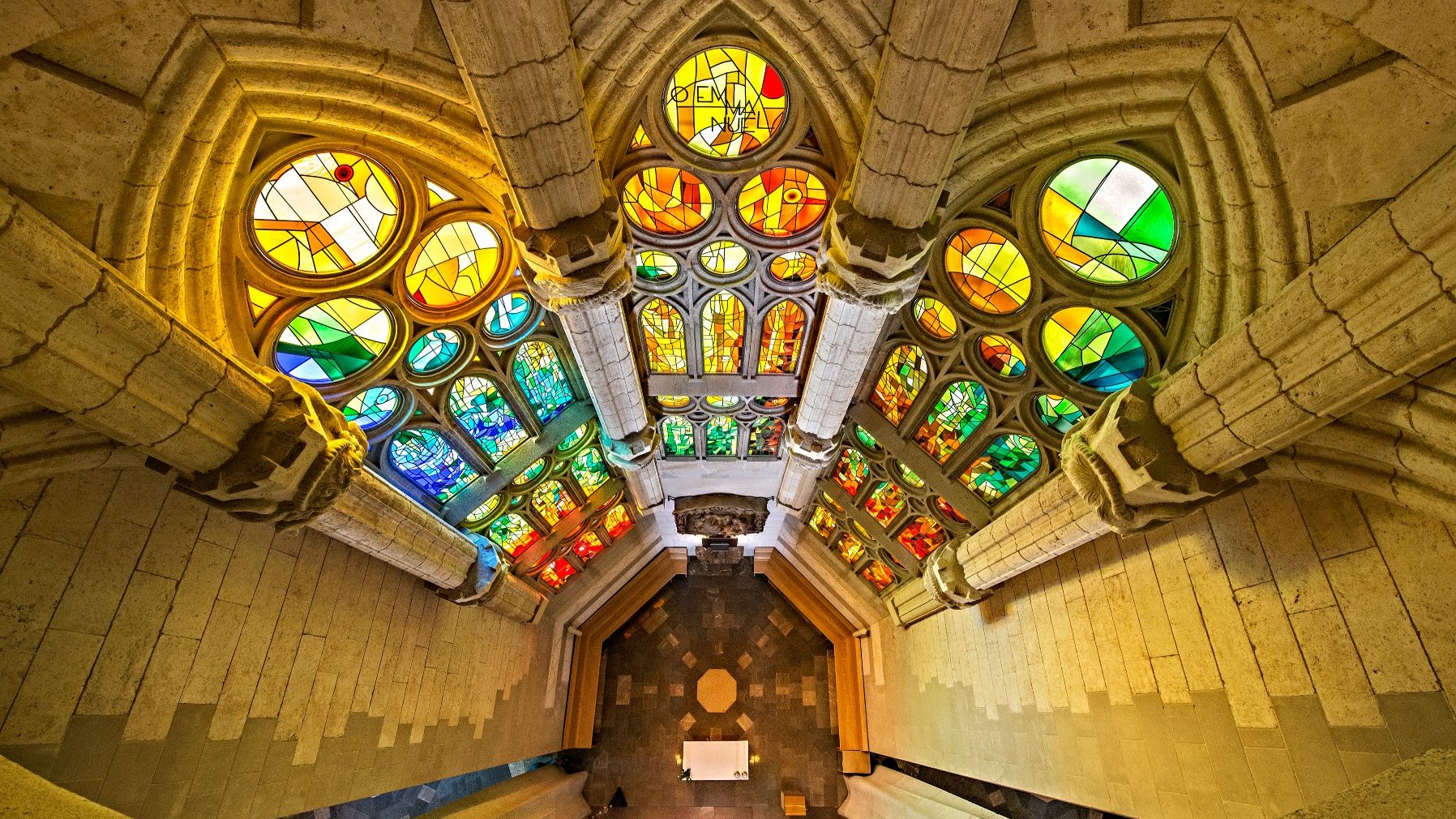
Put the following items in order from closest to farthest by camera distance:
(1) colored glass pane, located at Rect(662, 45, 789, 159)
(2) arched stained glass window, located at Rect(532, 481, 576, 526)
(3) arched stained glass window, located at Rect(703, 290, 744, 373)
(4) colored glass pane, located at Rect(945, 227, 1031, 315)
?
(1) colored glass pane, located at Rect(662, 45, 789, 159) < (4) colored glass pane, located at Rect(945, 227, 1031, 315) < (3) arched stained glass window, located at Rect(703, 290, 744, 373) < (2) arched stained glass window, located at Rect(532, 481, 576, 526)

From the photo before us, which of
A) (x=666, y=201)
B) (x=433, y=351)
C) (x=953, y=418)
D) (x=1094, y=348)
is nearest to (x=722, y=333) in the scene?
(x=666, y=201)

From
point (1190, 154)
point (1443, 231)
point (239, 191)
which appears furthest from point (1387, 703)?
point (239, 191)

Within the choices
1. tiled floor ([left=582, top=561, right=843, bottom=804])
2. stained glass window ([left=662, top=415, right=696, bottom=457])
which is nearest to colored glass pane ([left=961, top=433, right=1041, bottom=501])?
stained glass window ([left=662, top=415, right=696, bottom=457])

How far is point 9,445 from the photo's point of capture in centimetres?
241

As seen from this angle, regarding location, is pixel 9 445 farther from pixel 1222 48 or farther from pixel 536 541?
pixel 536 541

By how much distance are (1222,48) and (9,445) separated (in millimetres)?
5377

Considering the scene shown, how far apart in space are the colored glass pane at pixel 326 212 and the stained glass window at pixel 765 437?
206 inches

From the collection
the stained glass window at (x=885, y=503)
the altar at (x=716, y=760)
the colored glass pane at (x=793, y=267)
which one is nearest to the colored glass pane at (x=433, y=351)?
the colored glass pane at (x=793, y=267)

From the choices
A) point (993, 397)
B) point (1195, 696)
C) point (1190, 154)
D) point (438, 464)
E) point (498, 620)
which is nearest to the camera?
point (1190, 154)

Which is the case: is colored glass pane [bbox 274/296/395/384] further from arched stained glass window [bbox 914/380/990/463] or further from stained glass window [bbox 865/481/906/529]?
stained glass window [bbox 865/481/906/529]

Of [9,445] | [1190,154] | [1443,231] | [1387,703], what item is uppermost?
[1190,154]

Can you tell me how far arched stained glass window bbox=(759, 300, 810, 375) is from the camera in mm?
6234

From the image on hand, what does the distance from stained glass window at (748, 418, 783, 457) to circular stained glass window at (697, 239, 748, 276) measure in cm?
309

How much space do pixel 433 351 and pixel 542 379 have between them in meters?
1.40
